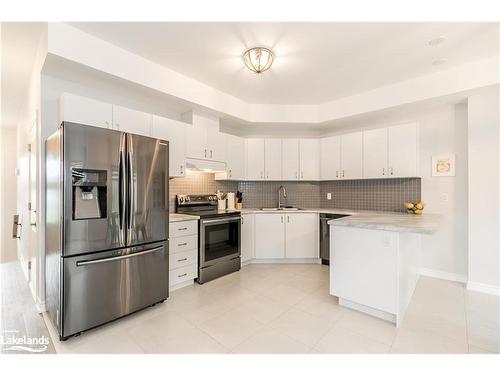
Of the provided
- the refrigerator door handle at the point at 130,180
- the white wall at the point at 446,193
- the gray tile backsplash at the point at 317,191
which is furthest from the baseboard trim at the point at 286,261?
the refrigerator door handle at the point at 130,180

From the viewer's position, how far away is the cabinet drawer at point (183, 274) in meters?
2.79

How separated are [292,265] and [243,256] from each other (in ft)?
2.68

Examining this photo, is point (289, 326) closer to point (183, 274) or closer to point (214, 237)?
point (183, 274)

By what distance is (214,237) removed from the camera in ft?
10.8

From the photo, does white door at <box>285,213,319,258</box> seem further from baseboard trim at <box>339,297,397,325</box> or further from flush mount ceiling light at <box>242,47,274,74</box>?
flush mount ceiling light at <box>242,47,274,74</box>

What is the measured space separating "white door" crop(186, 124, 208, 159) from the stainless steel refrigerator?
892 mm

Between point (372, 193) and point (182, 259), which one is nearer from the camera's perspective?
point (182, 259)

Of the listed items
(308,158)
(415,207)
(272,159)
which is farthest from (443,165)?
(272,159)

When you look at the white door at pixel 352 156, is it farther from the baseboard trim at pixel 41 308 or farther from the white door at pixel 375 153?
the baseboard trim at pixel 41 308

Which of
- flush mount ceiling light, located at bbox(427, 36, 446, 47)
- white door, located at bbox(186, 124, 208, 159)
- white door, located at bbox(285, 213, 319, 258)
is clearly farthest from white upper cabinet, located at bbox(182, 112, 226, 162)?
flush mount ceiling light, located at bbox(427, 36, 446, 47)

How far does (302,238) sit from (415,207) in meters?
1.65

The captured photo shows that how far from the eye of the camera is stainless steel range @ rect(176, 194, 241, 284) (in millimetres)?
3086
